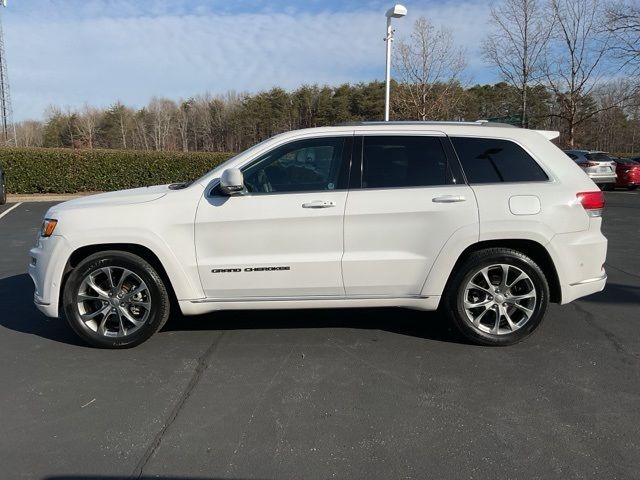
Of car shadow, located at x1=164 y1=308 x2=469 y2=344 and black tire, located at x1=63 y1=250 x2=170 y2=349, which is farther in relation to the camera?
car shadow, located at x1=164 y1=308 x2=469 y2=344

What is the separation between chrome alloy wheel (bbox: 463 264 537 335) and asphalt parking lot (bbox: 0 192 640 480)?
21 centimetres

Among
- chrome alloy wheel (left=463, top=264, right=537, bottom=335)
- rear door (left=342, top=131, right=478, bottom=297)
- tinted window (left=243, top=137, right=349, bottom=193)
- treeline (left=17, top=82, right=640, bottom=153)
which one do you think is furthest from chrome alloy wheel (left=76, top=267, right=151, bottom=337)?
treeline (left=17, top=82, right=640, bottom=153)

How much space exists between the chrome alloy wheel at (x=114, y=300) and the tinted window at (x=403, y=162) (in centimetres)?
204

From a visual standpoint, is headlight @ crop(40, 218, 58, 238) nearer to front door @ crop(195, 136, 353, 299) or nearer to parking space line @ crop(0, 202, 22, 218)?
front door @ crop(195, 136, 353, 299)

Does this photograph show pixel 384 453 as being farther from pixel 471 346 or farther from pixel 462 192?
pixel 462 192

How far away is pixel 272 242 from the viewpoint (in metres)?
3.92

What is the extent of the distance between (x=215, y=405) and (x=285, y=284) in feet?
3.64

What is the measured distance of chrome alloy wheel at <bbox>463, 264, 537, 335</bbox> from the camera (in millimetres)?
4055

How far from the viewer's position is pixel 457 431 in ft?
9.54

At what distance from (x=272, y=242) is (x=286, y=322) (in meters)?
1.10

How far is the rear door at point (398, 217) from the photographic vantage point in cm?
392

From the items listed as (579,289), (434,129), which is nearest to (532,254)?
(579,289)

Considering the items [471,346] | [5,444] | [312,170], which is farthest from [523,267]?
[5,444]

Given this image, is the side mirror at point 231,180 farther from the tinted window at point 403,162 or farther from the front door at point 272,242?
the tinted window at point 403,162
